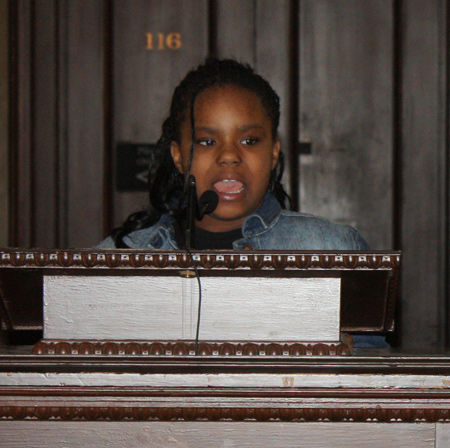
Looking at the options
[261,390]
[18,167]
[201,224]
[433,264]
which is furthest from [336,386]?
[18,167]

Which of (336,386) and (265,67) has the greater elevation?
(265,67)

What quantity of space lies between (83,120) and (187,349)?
3.87ft

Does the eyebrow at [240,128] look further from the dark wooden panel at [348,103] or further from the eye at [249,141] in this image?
the dark wooden panel at [348,103]

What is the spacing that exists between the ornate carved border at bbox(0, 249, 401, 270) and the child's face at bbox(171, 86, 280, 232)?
1.60 ft

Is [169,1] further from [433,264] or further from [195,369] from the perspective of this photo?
[195,369]

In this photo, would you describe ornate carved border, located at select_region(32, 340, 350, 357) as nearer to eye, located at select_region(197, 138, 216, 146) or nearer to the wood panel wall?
eye, located at select_region(197, 138, 216, 146)

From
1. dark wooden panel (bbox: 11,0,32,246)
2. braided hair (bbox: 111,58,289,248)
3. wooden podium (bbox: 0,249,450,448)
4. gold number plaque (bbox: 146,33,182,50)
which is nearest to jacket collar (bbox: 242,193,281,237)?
braided hair (bbox: 111,58,289,248)

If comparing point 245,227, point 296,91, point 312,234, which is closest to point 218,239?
point 245,227

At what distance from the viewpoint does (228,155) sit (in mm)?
1081

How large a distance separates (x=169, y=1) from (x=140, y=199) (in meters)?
0.54

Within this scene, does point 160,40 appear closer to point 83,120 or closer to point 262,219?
point 83,120

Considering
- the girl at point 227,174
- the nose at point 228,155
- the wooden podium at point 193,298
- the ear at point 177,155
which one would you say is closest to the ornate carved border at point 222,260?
the wooden podium at point 193,298

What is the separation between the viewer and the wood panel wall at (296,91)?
1667 mm

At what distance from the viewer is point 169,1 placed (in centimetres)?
167
